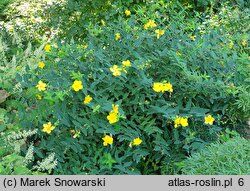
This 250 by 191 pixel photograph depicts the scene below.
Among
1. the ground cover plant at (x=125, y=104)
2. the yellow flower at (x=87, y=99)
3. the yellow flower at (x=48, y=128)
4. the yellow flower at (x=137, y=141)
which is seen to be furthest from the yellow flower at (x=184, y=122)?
the yellow flower at (x=48, y=128)

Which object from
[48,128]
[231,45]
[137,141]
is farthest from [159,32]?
[48,128]

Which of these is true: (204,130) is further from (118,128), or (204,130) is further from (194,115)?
(118,128)

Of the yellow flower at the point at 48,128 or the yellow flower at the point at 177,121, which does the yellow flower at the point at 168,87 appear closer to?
the yellow flower at the point at 177,121

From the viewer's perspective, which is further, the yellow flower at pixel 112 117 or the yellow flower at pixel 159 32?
the yellow flower at pixel 159 32

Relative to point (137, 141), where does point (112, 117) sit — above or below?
above

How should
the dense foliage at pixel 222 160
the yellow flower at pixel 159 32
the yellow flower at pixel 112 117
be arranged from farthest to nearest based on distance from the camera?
the yellow flower at pixel 159 32 < the yellow flower at pixel 112 117 < the dense foliage at pixel 222 160

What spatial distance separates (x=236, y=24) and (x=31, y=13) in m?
3.10

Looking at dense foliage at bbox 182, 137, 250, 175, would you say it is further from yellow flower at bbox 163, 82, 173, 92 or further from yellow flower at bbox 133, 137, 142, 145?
yellow flower at bbox 163, 82, 173, 92

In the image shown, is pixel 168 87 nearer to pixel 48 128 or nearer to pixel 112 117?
pixel 112 117

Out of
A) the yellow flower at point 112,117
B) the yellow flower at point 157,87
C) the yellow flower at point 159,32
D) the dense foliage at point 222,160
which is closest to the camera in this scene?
the dense foliage at point 222,160

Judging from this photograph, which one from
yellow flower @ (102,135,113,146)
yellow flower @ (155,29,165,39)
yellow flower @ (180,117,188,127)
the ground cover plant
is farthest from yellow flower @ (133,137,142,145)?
yellow flower @ (155,29,165,39)

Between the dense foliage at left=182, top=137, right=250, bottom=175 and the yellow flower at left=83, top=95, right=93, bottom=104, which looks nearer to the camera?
the dense foliage at left=182, top=137, right=250, bottom=175

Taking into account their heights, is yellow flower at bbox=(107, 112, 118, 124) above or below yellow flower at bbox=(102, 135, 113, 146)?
above

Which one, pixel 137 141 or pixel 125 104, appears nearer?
pixel 137 141
